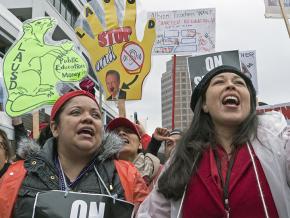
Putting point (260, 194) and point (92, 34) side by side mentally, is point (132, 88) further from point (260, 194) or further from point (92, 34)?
point (260, 194)

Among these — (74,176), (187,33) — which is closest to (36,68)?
(187,33)

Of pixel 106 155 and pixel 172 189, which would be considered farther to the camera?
pixel 106 155

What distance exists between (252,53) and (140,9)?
1.74 m

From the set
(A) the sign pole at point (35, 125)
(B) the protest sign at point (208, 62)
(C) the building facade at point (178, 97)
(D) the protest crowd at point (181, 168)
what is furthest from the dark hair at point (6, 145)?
(C) the building facade at point (178, 97)

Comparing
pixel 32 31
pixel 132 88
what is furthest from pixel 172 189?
pixel 32 31

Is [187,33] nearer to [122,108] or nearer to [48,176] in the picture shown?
[122,108]

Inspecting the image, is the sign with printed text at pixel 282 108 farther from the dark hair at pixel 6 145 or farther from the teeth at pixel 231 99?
the teeth at pixel 231 99

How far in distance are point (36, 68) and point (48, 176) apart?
8.53 feet

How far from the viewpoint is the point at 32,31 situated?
4.88 meters

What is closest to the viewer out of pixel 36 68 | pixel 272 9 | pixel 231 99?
pixel 231 99

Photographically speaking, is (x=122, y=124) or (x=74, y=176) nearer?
(x=74, y=176)

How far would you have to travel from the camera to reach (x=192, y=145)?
2.08 m

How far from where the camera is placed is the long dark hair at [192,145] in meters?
1.97

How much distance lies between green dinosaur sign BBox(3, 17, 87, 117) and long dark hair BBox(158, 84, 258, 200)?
95.5 inches
